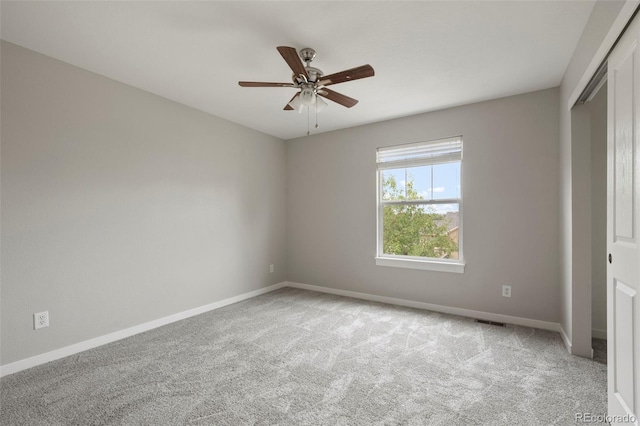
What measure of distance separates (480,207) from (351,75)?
2.29m

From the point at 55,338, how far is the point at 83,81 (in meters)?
2.22

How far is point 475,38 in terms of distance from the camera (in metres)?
2.18

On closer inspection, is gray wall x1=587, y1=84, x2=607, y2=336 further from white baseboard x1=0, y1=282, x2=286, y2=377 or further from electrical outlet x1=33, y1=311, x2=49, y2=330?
electrical outlet x1=33, y1=311, x2=49, y2=330

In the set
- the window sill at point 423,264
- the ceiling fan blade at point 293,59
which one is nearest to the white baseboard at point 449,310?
the window sill at point 423,264

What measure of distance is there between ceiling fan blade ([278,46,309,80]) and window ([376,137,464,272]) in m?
2.18

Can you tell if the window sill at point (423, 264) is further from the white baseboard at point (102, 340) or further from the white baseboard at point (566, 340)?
the white baseboard at point (102, 340)

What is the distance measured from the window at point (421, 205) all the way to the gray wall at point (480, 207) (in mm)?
117

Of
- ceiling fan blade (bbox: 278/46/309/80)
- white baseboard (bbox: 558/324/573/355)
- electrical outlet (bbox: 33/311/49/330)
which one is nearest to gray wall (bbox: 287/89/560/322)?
white baseboard (bbox: 558/324/573/355)

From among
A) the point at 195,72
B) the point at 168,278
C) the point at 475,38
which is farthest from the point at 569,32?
the point at 168,278

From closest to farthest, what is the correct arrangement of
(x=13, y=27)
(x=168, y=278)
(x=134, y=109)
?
1. (x=13, y=27)
2. (x=134, y=109)
3. (x=168, y=278)

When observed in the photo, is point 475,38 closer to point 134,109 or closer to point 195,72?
point 195,72

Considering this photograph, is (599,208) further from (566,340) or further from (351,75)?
(351,75)

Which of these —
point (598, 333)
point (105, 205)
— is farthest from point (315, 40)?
point (598, 333)

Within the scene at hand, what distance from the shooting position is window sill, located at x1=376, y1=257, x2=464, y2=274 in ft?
11.6
